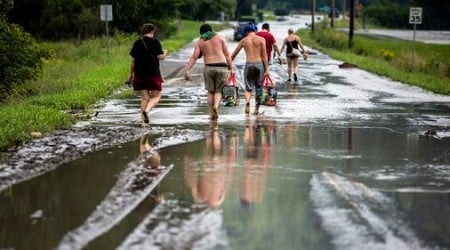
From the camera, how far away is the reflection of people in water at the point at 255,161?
28.1ft

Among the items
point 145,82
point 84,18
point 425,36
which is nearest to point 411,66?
point 145,82

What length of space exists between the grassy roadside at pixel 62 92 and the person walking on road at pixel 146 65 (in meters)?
1.44

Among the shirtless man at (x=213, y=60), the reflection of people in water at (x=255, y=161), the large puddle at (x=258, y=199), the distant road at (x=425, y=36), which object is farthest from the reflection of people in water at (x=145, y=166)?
the distant road at (x=425, y=36)

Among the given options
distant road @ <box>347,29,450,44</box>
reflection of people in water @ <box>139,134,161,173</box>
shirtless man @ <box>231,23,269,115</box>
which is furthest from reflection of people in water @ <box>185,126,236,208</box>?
distant road @ <box>347,29,450,44</box>

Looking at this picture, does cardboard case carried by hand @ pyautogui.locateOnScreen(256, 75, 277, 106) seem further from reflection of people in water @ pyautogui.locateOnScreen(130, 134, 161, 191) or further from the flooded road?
reflection of people in water @ pyautogui.locateOnScreen(130, 134, 161, 191)

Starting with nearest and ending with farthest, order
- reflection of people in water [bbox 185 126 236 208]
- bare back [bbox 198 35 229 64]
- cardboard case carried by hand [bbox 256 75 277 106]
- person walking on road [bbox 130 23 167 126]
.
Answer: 1. reflection of people in water [bbox 185 126 236 208]
2. person walking on road [bbox 130 23 167 126]
3. bare back [bbox 198 35 229 64]
4. cardboard case carried by hand [bbox 256 75 277 106]

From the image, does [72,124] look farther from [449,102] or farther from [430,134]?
[449,102]

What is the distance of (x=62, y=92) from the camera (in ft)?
67.0

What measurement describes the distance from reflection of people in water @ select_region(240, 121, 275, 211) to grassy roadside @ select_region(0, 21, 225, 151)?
337 cm

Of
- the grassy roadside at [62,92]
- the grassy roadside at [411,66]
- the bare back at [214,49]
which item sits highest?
the bare back at [214,49]

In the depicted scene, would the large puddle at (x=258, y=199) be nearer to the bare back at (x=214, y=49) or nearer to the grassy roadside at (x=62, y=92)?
the grassy roadside at (x=62, y=92)

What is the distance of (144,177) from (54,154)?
2042 mm

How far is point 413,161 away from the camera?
11.1m

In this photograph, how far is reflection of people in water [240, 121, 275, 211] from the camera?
28.1 ft
